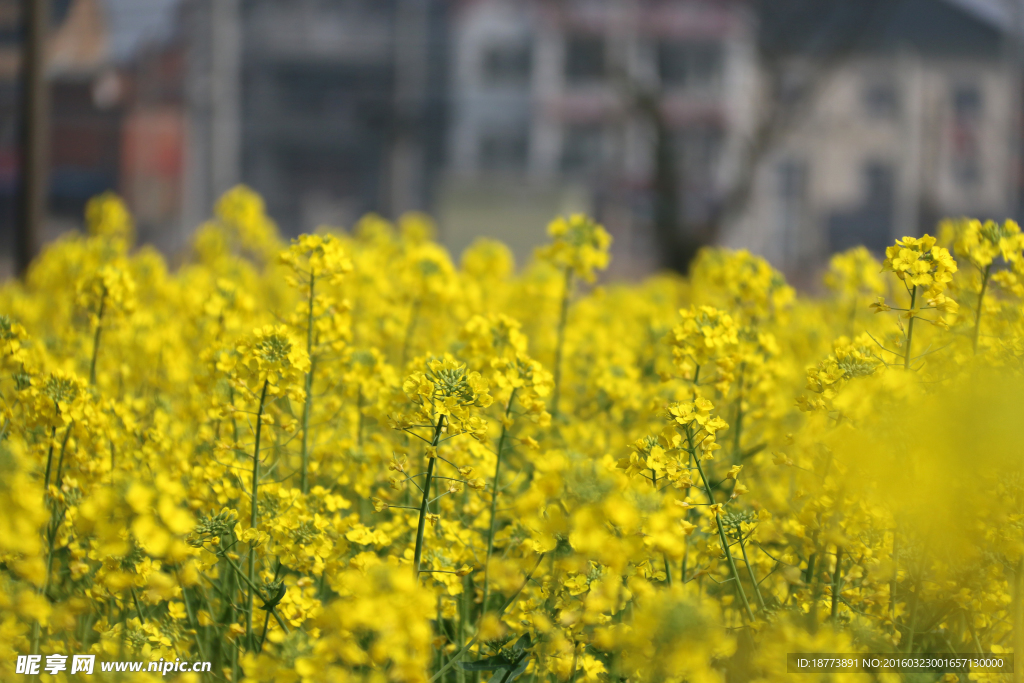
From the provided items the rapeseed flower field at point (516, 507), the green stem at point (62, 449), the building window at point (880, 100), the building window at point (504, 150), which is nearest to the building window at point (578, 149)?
the building window at point (504, 150)

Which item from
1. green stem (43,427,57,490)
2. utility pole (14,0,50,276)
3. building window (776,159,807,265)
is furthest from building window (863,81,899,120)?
green stem (43,427,57,490)

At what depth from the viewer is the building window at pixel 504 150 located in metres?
28.8

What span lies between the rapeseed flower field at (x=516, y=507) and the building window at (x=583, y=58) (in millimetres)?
26747

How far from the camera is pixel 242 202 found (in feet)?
18.1

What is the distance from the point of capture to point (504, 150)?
28797mm

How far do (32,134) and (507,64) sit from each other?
2484 centimetres

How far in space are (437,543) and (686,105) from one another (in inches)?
1102

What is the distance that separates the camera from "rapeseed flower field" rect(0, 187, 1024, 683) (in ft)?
4.68

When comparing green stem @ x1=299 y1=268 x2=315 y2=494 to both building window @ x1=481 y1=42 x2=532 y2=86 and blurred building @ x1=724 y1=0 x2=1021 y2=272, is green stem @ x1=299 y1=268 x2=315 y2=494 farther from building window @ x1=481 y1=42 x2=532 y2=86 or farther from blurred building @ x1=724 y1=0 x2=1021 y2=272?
building window @ x1=481 y1=42 x2=532 y2=86

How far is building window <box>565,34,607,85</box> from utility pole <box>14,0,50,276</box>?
24.1m

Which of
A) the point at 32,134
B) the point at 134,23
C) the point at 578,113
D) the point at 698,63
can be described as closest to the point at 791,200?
the point at 698,63

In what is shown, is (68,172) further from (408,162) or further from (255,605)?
(255,605)

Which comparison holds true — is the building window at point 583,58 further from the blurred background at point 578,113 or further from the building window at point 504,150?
the building window at point 504,150

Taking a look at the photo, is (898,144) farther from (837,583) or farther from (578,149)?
(837,583)
